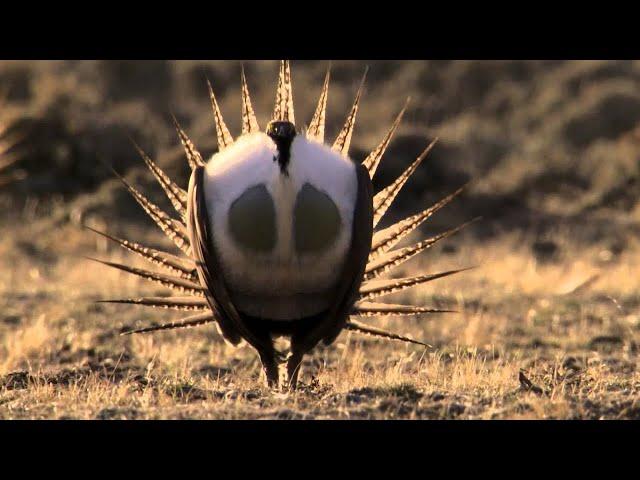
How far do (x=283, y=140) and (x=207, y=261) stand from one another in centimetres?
44

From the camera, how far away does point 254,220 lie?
3.32 metres

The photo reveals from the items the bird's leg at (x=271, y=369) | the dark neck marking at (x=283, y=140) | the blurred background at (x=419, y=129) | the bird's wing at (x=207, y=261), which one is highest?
the blurred background at (x=419, y=129)

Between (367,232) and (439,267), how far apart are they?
419cm

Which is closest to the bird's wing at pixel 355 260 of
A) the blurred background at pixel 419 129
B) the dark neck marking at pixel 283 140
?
the dark neck marking at pixel 283 140

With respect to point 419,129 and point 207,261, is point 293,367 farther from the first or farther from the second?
point 419,129

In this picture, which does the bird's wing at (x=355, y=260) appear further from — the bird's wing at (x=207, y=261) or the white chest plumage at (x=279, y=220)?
the bird's wing at (x=207, y=261)

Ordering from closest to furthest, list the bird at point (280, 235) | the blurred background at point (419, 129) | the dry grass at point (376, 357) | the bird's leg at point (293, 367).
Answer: the dry grass at point (376, 357) < the bird at point (280, 235) < the bird's leg at point (293, 367) < the blurred background at point (419, 129)

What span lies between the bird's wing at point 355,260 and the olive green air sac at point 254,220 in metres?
0.25

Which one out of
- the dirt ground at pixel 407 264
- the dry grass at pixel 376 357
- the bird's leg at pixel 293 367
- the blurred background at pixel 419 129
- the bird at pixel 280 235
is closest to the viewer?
the dry grass at pixel 376 357

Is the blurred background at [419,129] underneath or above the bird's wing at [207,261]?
above

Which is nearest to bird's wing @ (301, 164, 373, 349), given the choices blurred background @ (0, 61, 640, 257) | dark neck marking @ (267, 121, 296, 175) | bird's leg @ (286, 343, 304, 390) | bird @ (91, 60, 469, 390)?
bird @ (91, 60, 469, 390)

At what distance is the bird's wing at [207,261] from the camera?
3377mm
